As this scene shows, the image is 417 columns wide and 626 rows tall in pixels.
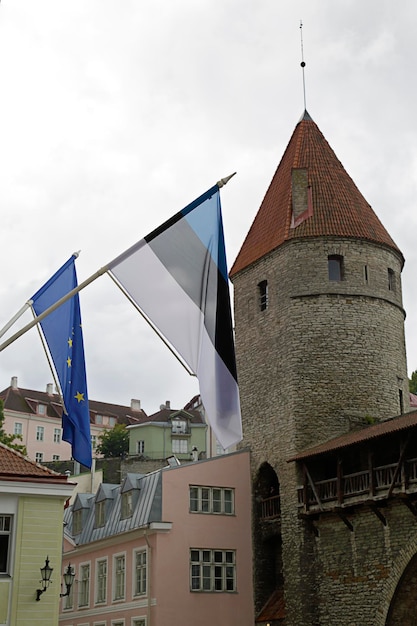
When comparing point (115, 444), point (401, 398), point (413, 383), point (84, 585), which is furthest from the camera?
point (115, 444)

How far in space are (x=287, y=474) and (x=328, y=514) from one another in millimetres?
2416

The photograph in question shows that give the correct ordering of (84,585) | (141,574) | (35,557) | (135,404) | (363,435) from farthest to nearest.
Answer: (135,404) < (84,585) < (141,574) < (363,435) < (35,557)

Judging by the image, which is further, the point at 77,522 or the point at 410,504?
the point at 77,522

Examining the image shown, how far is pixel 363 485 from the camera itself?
81.1 feet

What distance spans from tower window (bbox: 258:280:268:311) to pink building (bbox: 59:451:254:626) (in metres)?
5.34

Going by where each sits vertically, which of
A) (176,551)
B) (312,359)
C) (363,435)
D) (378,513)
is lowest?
(176,551)

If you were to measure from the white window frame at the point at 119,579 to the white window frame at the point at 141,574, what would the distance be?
0.82 metres

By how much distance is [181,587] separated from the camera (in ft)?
89.0

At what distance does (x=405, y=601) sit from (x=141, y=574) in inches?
340

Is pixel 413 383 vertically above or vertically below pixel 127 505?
above

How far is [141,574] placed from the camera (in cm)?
2781

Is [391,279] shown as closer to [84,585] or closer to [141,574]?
[141,574]

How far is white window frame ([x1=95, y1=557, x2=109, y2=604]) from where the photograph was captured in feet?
98.6

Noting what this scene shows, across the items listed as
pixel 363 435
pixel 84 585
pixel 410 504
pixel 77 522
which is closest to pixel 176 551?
pixel 84 585
